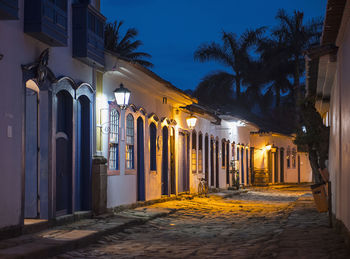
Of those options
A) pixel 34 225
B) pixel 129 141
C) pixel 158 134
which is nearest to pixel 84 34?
pixel 129 141

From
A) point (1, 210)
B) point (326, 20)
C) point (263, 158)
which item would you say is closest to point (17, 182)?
point (1, 210)

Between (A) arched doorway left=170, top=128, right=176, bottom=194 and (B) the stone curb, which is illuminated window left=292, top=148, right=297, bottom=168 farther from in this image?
(B) the stone curb

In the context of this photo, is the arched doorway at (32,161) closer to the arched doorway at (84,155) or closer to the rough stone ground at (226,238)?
the rough stone ground at (226,238)

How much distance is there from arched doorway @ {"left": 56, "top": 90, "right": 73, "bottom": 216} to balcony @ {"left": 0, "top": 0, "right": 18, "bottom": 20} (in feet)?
9.81

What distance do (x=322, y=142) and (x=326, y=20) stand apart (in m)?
5.70

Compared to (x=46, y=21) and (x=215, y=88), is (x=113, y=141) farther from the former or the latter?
(x=215, y=88)

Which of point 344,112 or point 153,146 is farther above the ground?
point 344,112

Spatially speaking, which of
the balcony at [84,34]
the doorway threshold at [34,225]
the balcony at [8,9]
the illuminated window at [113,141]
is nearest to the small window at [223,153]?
the illuminated window at [113,141]

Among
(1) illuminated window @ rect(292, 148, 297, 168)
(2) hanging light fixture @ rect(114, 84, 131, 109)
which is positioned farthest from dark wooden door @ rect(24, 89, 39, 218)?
(1) illuminated window @ rect(292, 148, 297, 168)

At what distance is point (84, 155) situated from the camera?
12.7m

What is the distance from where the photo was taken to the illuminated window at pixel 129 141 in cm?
1542

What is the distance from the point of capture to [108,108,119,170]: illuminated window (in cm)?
1414

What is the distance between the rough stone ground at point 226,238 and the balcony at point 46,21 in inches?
147

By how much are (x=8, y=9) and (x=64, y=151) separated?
13.2ft
